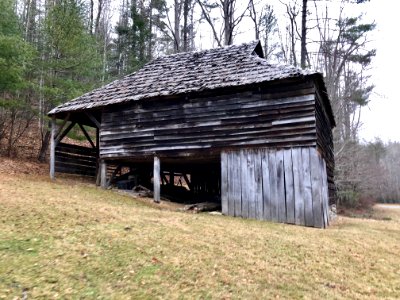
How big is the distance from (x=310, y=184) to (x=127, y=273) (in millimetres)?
6754

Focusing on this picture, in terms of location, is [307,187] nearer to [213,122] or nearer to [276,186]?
[276,186]

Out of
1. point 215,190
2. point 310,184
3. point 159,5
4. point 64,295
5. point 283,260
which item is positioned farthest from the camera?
point 159,5

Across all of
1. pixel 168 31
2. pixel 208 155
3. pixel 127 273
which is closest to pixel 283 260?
pixel 127 273

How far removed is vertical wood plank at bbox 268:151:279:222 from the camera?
10.6 meters

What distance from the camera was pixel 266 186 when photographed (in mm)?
10781

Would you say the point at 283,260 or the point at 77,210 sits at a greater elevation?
the point at 77,210

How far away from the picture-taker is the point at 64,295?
4.13 meters

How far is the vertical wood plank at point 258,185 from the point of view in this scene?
1080cm

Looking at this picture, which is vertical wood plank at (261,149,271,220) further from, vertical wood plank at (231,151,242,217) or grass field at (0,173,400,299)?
grass field at (0,173,400,299)

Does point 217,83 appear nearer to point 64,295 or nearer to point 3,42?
point 64,295

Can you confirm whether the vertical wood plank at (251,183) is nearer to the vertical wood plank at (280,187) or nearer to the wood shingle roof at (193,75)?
the vertical wood plank at (280,187)

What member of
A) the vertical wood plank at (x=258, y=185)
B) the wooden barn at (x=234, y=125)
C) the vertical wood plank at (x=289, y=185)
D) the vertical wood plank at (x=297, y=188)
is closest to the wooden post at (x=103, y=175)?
the wooden barn at (x=234, y=125)

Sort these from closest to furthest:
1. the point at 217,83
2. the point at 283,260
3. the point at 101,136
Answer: the point at 283,260 < the point at 217,83 < the point at 101,136

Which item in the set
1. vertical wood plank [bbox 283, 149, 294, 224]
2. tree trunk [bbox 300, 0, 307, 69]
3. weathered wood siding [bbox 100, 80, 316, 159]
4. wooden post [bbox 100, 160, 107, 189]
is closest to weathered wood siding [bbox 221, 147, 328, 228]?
vertical wood plank [bbox 283, 149, 294, 224]
